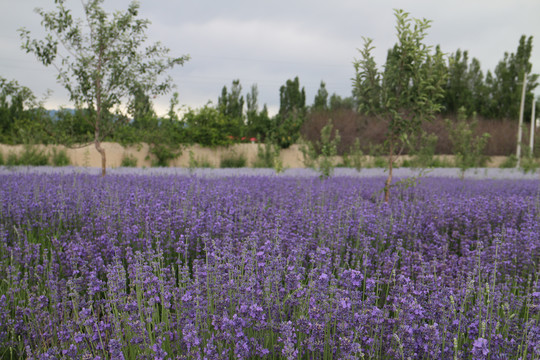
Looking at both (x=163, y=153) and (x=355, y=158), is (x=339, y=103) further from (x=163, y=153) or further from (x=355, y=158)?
(x=163, y=153)

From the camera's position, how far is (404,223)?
17.3 feet

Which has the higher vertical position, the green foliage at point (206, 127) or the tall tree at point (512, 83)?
the tall tree at point (512, 83)

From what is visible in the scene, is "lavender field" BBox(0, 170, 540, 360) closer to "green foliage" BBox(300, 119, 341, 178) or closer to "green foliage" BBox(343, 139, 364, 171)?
"green foliage" BBox(300, 119, 341, 178)

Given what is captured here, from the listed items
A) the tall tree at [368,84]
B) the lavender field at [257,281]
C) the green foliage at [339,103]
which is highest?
the green foliage at [339,103]

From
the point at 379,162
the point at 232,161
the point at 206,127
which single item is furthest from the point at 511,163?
the point at 206,127

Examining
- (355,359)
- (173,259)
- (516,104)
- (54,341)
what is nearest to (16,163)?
(173,259)

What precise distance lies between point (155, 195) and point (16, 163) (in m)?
11.2

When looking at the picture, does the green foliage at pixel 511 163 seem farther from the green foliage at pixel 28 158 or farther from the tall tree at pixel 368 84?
the green foliage at pixel 28 158

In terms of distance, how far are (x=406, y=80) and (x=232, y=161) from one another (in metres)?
11.4

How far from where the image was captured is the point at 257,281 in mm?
2537

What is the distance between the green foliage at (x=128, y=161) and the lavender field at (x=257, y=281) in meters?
9.19

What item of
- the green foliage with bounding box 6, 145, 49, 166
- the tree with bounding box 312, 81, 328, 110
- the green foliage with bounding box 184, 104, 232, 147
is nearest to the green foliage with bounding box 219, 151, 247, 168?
the green foliage with bounding box 184, 104, 232, 147

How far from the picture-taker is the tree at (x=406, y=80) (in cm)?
672

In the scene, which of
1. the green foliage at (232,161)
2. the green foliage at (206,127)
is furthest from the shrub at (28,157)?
the green foliage at (232,161)
